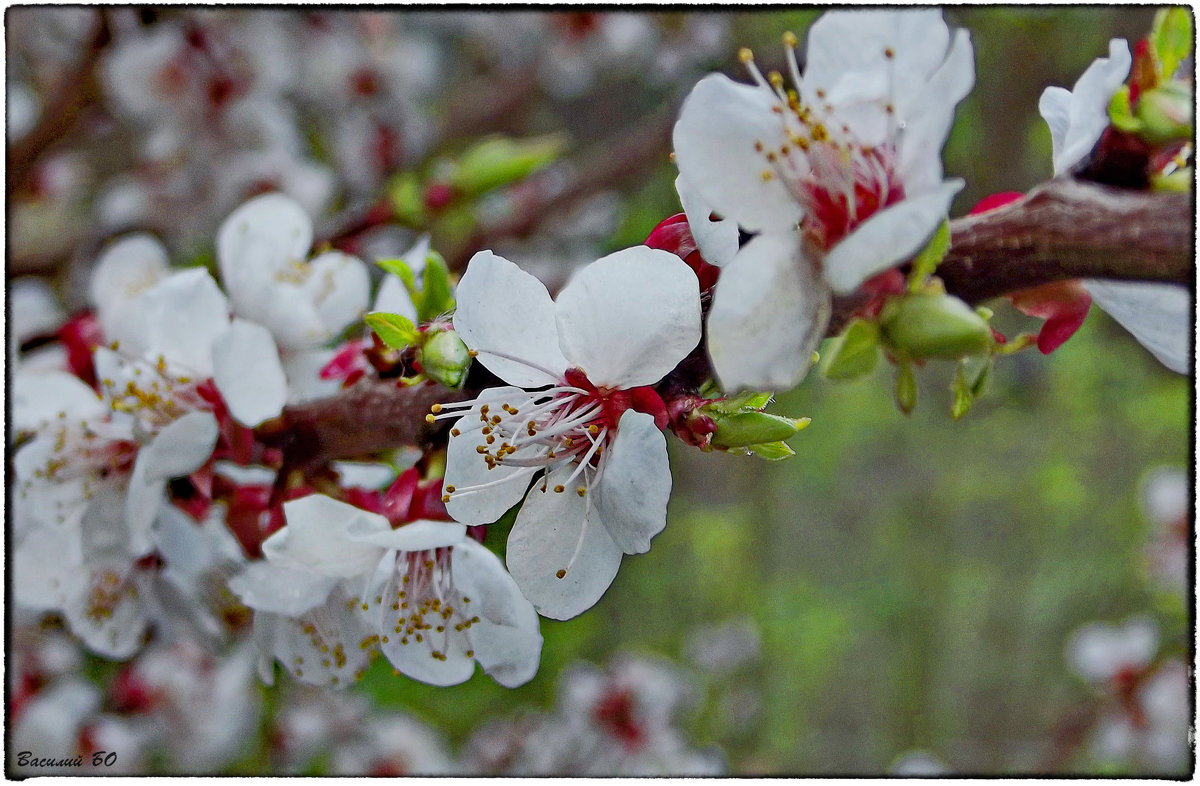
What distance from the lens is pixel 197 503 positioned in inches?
25.4

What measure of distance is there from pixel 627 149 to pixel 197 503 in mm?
1078

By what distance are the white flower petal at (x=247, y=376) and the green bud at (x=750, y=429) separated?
0.94 feet

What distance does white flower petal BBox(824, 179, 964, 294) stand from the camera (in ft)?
1.14

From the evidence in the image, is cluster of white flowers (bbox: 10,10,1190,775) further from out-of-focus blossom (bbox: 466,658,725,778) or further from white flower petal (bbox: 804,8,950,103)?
out-of-focus blossom (bbox: 466,658,725,778)

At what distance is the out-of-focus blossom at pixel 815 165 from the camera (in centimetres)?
36

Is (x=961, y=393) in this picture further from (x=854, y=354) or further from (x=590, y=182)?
(x=590, y=182)

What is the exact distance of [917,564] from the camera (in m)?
2.79

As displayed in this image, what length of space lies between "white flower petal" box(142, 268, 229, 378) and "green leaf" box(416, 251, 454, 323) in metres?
0.17

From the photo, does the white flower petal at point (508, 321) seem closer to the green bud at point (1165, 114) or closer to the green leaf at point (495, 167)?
the green bud at point (1165, 114)

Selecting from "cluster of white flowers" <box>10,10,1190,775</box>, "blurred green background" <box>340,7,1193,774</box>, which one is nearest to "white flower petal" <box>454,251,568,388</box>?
"cluster of white flowers" <box>10,10,1190,775</box>

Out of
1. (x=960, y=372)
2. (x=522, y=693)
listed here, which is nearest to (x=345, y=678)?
(x=960, y=372)

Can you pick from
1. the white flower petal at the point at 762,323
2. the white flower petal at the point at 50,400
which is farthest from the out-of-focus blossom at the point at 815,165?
the white flower petal at the point at 50,400

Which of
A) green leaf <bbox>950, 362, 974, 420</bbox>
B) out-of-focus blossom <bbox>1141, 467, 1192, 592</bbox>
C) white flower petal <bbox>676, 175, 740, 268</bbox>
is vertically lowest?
out-of-focus blossom <bbox>1141, 467, 1192, 592</bbox>

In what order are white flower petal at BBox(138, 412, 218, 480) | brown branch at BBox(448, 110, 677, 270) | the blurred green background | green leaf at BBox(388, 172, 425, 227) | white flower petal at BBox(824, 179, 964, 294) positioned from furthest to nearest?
the blurred green background < brown branch at BBox(448, 110, 677, 270) < green leaf at BBox(388, 172, 425, 227) < white flower petal at BBox(138, 412, 218, 480) < white flower petal at BBox(824, 179, 964, 294)
